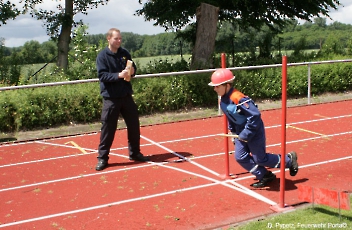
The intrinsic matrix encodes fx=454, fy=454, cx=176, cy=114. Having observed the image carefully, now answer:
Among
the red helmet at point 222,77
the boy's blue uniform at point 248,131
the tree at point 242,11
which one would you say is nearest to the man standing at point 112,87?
the red helmet at point 222,77

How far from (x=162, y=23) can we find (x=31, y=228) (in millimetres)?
15555

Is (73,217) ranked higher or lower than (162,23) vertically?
lower

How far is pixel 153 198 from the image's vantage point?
255 inches

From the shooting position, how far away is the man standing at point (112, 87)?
7711mm

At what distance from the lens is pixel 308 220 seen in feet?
17.4

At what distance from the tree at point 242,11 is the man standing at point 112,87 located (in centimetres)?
1121

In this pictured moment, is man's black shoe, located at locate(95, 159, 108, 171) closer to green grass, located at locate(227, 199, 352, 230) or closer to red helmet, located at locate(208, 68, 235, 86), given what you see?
red helmet, located at locate(208, 68, 235, 86)

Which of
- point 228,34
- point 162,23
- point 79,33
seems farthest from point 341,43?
point 79,33

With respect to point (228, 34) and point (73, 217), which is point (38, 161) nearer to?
point (73, 217)

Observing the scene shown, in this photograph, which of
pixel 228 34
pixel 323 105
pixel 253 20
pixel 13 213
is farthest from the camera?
pixel 228 34

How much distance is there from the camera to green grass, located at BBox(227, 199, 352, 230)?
5.10m

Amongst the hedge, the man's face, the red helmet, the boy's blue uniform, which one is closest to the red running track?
the boy's blue uniform

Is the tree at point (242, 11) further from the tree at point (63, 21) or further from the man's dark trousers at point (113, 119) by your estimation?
the man's dark trousers at point (113, 119)

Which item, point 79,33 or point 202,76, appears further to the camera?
point 79,33
